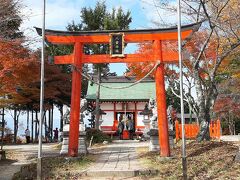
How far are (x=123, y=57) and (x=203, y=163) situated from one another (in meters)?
5.46

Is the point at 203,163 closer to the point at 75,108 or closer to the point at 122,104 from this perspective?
the point at 75,108

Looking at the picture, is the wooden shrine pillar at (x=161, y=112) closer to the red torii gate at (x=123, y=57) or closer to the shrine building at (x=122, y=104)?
the red torii gate at (x=123, y=57)

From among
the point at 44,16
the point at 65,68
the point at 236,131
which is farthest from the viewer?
the point at 236,131

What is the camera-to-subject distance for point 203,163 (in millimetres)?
11930

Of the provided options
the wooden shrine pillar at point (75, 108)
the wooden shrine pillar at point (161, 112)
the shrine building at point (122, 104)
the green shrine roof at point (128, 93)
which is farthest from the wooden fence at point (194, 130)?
the green shrine roof at point (128, 93)

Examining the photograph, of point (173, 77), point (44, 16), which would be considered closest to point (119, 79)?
point (173, 77)

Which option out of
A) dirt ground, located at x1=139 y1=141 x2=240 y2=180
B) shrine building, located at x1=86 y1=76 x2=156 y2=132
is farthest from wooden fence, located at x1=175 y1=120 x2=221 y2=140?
shrine building, located at x1=86 y1=76 x2=156 y2=132

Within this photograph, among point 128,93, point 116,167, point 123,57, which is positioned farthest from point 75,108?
point 128,93

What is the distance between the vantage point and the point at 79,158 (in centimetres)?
1472

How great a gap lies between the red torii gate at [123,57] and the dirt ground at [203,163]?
99 cm

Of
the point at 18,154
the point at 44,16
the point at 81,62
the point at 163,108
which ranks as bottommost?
the point at 18,154

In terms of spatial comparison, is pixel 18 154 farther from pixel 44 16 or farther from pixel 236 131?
pixel 236 131

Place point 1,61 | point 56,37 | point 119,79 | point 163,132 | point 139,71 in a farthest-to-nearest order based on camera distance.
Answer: point 119,79
point 139,71
point 1,61
point 56,37
point 163,132

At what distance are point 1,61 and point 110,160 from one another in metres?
8.19
